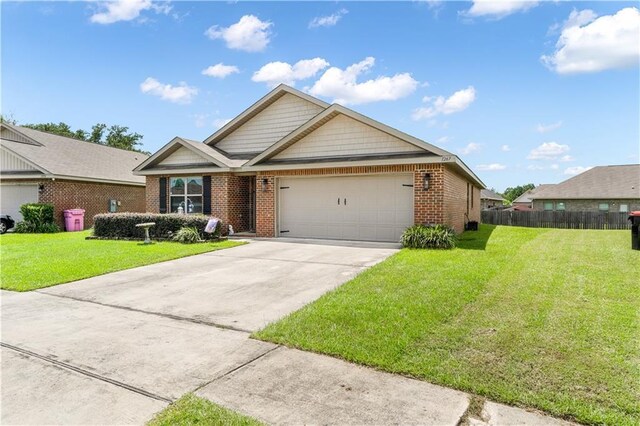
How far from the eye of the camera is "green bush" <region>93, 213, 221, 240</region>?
45.0 ft

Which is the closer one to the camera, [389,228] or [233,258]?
[233,258]

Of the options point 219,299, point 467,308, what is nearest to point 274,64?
point 219,299

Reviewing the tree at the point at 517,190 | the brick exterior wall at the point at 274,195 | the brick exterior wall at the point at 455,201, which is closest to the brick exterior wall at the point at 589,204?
the brick exterior wall at the point at 455,201

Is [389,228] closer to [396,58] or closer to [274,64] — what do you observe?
[396,58]

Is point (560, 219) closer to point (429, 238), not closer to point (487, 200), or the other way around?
point (429, 238)

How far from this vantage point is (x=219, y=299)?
20.4 feet

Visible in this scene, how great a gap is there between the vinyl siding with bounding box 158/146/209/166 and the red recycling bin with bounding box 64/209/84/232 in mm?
5732

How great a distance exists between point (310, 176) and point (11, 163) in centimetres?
1579

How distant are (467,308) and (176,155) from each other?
14413 mm

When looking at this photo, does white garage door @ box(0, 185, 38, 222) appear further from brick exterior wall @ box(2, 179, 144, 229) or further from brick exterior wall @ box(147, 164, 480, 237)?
brick exterior wall @ box(147, 164, 480, 237)

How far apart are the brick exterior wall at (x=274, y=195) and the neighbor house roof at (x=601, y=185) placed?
19.8 meters

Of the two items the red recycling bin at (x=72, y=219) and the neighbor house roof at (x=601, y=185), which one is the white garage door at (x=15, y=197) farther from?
the neighbor house roof at (x=601, y=185)

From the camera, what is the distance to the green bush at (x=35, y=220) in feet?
57.5

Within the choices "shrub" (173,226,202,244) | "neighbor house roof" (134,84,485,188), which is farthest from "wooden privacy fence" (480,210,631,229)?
"shrub" (173,226,202,244)
